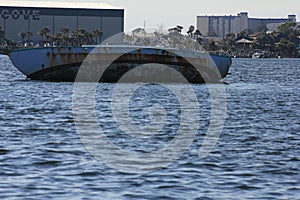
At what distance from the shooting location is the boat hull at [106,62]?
56906mm

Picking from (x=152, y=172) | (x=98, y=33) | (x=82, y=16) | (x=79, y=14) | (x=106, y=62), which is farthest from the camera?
(x=82, y=16)

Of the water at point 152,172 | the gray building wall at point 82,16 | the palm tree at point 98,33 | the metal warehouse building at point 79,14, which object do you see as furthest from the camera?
the gray building wall at point 82,16

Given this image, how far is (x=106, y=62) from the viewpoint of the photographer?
5728 cm

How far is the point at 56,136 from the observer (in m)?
25.3

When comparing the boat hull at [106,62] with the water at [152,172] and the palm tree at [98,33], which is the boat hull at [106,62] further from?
the palm tree at [98,33]

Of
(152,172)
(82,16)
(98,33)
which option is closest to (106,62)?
(152,172)

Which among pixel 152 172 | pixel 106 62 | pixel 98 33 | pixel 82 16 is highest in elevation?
pixel 82 16

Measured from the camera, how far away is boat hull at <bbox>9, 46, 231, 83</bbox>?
56906 mm

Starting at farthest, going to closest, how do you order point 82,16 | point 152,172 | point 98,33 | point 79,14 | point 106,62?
1. point 82,16
2. point 79,14
3. point 98,33
4. point 106,62
5. point 152,172

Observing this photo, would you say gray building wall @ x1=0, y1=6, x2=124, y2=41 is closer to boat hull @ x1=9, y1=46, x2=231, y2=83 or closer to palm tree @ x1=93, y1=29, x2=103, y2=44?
palm tree @ x1=93, y1=29, x2=103, y2=44

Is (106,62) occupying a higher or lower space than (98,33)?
higher

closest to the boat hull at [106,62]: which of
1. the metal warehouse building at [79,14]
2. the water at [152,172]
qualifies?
the water at [152,172]

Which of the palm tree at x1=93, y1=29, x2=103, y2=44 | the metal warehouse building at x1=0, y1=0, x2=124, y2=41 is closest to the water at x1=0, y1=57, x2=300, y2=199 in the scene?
the palm tree at x1=93, y1=29, x2=103, y2=44

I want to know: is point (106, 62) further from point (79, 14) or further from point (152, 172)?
point (79, 14)
